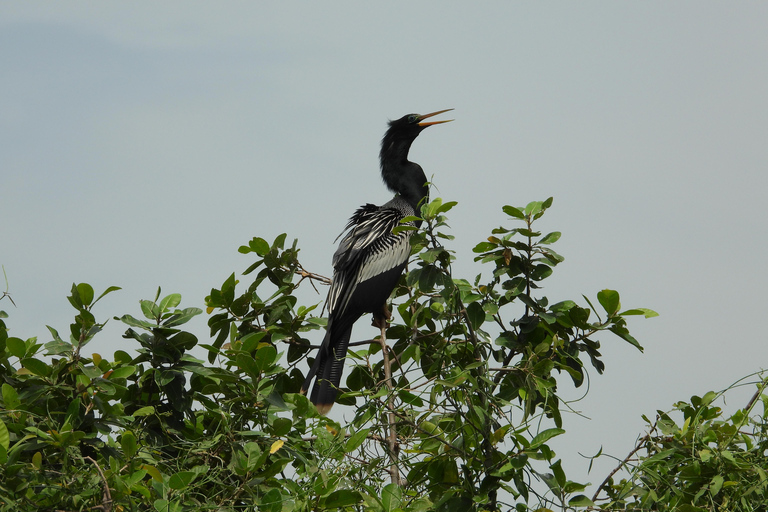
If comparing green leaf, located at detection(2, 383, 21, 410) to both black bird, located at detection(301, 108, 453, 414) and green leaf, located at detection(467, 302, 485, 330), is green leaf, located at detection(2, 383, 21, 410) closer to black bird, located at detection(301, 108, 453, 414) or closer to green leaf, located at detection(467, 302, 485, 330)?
black bird, located at detection(301, 108, 453, 414)

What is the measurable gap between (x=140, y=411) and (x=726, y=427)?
207 cm

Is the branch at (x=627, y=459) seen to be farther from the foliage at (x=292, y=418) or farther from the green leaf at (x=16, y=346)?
the green leaf at (x=16, y=346)

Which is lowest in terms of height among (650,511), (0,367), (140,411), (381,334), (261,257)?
(650,511)

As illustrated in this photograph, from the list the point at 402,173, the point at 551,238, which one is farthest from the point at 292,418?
the point at 402,173

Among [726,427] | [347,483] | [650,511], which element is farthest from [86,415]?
[726,427]

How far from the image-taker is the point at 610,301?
2615 millimetres

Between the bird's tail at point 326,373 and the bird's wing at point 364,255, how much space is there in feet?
0.75

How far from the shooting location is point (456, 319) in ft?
8.25

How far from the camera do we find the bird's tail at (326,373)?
3.27 metres

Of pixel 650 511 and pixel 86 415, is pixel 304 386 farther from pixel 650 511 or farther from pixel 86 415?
pixel 650 511

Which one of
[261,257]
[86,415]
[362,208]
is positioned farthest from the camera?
[362,208]

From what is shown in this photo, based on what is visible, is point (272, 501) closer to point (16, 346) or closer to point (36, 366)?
point (36, 366)

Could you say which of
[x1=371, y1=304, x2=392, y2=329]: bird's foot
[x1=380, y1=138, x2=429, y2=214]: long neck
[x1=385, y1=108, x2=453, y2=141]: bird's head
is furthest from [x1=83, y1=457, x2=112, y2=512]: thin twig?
[x1=385, y1=108, x2=453, y2=141]: bird's head

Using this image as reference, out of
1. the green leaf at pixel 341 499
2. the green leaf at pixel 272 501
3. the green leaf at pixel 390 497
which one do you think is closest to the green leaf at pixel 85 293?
the green leaf at pixel 272 501
